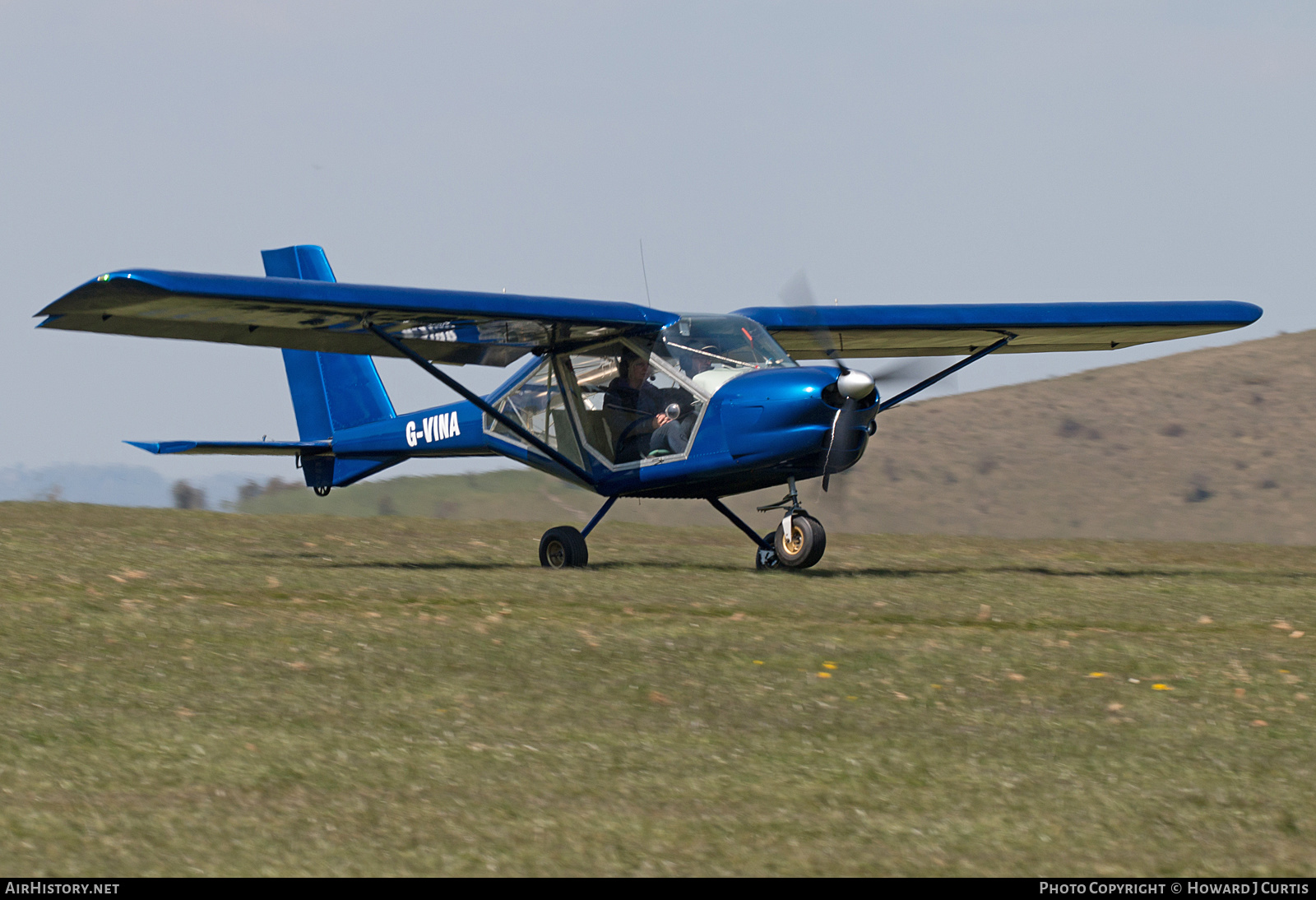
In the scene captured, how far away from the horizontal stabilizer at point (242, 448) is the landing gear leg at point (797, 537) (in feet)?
25.2

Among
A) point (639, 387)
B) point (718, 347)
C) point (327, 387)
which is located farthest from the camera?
point (327, 387)

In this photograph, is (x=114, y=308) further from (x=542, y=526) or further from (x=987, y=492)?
(x=987, y=492)

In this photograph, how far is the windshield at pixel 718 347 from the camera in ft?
46.4

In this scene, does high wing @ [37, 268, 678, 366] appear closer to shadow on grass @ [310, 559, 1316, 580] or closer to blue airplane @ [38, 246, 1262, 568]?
blue airplane @ [38, 246, 1262, 568]

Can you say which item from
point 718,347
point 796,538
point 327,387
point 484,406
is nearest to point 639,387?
point 718,347

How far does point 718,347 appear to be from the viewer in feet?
47.0

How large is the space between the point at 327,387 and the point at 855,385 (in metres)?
9.13

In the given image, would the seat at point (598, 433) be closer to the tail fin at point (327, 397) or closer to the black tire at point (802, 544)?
the black tire at point (802, 544)

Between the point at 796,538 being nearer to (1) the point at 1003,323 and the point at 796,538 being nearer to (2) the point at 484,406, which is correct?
(2) the point at 484,406

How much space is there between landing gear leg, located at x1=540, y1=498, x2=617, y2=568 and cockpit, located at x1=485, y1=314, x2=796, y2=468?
0.79 m

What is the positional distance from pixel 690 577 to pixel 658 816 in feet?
26.5

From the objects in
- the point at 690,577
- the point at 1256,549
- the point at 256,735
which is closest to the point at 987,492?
the point at 1256,549

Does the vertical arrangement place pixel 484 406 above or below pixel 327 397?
below

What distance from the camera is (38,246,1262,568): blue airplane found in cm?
1310
